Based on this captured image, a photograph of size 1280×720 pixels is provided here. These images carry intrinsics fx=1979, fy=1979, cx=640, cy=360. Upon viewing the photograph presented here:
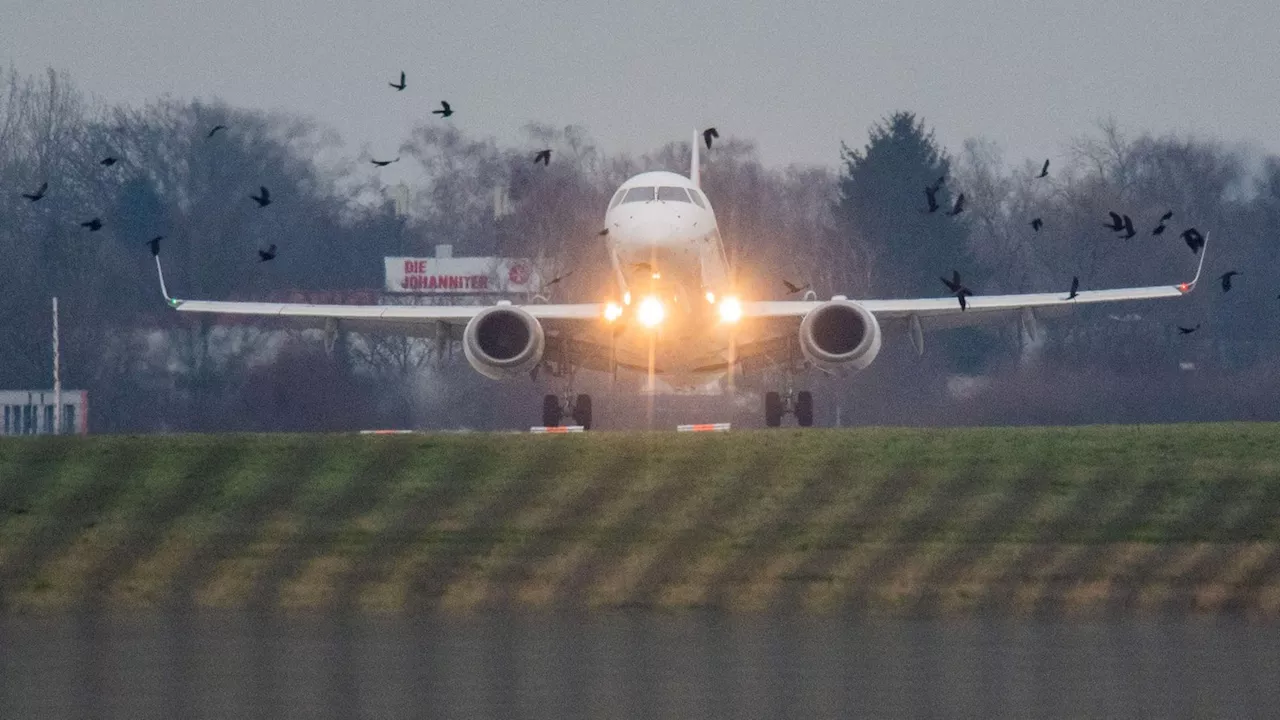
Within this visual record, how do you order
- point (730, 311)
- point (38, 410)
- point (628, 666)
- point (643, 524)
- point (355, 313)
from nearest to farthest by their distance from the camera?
point (628, 666) < point (643, 524) < point (730, 311) < point (355, 313) < point (38, 410)

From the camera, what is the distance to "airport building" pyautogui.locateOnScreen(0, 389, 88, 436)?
36.6 meters

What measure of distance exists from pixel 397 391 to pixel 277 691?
26.9 metres

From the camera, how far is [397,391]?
114 feet

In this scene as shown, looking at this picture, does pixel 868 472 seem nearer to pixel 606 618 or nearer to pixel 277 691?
pixel 606 618

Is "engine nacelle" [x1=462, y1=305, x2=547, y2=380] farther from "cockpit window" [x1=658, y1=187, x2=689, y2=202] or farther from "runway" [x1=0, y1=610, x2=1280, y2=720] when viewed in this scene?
"runway" [x1=0, y1=610, x2=1280, y2=720]

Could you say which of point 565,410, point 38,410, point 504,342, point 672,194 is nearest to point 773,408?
point 565,410

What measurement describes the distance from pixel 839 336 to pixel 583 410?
480 centimetres

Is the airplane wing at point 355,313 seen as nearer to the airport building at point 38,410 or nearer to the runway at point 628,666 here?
the airport building at point 38,410

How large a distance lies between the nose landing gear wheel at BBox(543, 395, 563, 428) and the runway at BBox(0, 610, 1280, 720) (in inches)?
A: 789

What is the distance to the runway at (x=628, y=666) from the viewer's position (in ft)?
25.0

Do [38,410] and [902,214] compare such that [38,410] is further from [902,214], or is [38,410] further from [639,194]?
[902,214]

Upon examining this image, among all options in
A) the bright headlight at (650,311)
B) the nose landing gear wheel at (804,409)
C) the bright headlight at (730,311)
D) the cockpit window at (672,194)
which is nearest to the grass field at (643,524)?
the bright headlight at (650,311)

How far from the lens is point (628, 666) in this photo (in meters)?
8.55

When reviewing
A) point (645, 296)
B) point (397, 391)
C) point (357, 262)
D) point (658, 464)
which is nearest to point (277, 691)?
point (658, 464)
